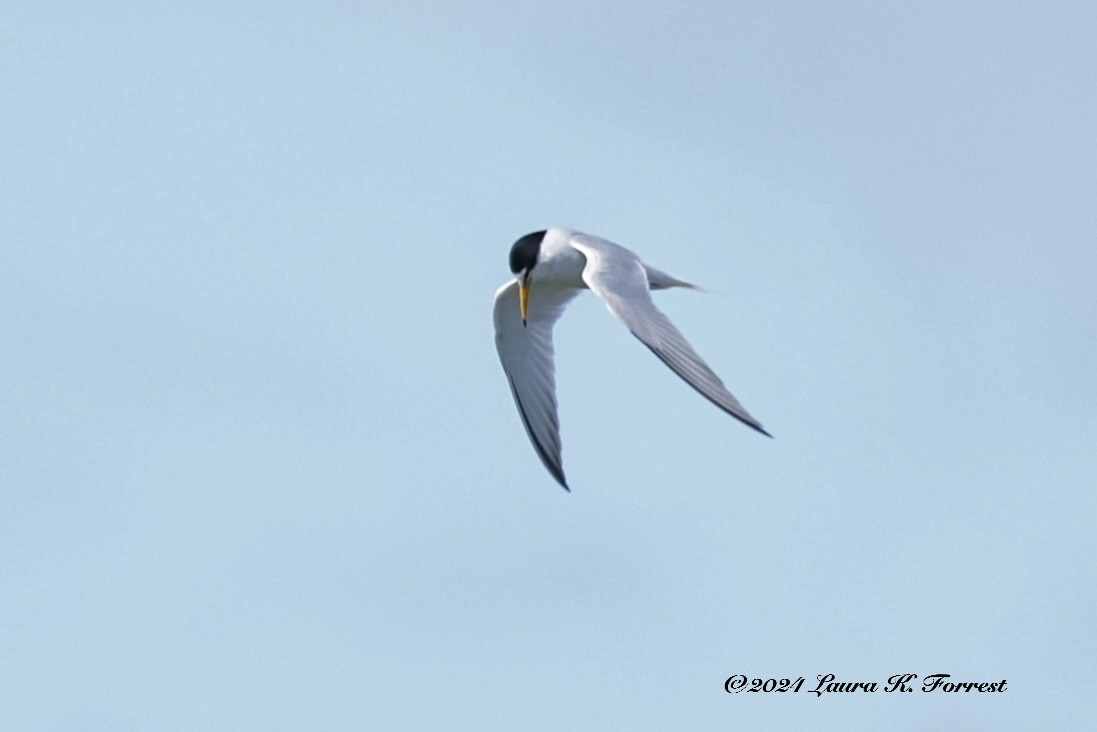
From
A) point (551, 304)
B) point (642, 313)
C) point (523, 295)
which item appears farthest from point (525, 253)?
point (642, 313)

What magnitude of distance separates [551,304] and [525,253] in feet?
4.23

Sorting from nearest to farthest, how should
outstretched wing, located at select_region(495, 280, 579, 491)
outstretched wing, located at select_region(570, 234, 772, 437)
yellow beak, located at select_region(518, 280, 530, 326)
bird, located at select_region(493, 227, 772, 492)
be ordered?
outstretched wing, located at select_region(570, 234, 772, 437), bird, located at select_region(493, 227, 772, 492), yellow beak, located at select_region(518, 280, 530, 326), outstretched wing, located at select_region(495, 280, 579, 491)

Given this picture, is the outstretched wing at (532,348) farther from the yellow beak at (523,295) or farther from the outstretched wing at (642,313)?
the outstretched wing at (642,313)

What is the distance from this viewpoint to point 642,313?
15.5 meters

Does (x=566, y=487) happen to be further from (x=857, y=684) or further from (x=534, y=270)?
(x=857, y=684)

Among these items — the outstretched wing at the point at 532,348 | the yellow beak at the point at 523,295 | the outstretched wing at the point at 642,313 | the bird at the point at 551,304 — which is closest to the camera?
the outstretched wing at the point at 642,313

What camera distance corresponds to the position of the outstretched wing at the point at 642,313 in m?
13.7

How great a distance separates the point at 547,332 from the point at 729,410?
6430 mm

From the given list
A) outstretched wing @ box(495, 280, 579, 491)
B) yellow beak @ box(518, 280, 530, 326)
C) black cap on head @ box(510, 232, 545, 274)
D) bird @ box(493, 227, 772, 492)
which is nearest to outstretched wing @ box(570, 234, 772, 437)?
bird @ box(493, 227, 772, 492)

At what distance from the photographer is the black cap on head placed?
18.3 m

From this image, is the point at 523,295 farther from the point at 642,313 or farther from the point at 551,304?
the point at 642,313

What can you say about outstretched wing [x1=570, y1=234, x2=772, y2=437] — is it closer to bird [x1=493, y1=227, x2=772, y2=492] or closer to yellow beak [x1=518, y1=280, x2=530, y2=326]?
bird [x1=493, y1=227, x2=772, y2=492]

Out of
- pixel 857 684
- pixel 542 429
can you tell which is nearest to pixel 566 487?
pixel 542 429

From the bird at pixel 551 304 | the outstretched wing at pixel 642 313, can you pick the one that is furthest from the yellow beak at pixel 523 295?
the outstretched wing at pixel 642 313
